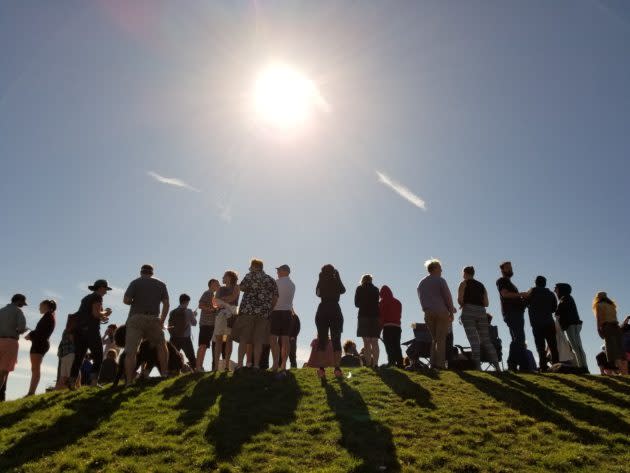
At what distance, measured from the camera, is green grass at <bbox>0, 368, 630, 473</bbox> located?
748 cm

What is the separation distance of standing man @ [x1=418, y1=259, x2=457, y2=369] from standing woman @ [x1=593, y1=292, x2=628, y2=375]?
4.38 m

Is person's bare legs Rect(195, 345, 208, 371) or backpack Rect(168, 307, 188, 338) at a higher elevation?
→ backpack Rect(168, 307, 188, 338)

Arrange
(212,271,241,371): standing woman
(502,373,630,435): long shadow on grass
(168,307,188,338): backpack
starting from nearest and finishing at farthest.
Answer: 1. (502,373,630,435): long shadow on grass
2. (212,271,241,371): standing woman
3. (168,307,188,338): backpack

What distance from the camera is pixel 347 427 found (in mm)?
8758

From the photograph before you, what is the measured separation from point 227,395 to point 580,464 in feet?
22.7

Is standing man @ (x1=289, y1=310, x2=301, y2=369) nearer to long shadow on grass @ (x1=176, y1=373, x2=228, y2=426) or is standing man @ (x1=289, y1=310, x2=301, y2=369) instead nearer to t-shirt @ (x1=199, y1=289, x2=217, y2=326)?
t-shirt @ (x1=199, y1=289, x2=217, y2=326)

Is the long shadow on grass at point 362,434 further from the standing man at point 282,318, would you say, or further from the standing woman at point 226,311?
the standing woman at point 226,311

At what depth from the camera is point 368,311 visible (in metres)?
14.5

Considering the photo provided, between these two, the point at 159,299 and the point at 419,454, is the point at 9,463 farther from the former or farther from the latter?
the point at 419,454

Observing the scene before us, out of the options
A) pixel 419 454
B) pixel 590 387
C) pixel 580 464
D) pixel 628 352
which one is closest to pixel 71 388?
pixel 419 454

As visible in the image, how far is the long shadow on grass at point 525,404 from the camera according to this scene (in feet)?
28.1

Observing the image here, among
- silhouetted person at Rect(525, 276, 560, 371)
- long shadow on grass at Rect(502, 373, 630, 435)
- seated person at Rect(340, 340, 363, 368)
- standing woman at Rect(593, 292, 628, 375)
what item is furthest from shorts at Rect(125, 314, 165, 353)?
standing woman at Rect(593, 292, 628, 375)

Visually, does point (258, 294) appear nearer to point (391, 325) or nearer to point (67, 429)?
point (391, 325)

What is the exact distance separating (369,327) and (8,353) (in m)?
10.0
